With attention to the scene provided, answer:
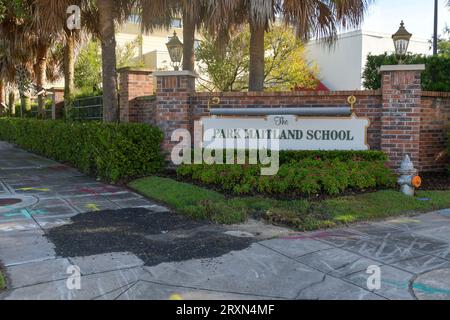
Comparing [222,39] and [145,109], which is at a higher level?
[222,39]

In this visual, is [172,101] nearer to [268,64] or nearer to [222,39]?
[222,39]

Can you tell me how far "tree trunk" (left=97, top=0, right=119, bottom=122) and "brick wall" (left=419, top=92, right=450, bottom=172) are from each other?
7.00 metres

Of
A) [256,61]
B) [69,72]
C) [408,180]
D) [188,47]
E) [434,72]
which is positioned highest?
[188,47]

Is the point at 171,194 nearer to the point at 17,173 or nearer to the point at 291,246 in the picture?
the point at 291,246

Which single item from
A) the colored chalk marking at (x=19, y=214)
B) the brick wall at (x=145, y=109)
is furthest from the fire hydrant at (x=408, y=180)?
the colored chalk marking at (x=19, y=214)

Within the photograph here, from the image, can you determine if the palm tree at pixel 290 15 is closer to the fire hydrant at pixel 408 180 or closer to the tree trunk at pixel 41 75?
the fire hydrant at pixel 408 180

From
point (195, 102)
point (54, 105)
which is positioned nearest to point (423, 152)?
point (195, 102)

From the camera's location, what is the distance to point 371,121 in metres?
A: 8.92

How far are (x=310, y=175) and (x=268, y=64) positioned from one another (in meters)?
10.8

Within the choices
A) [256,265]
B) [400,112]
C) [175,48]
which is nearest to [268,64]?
[175,48]

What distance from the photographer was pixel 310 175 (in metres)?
7.77

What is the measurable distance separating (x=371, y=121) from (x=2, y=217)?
6.63 m
